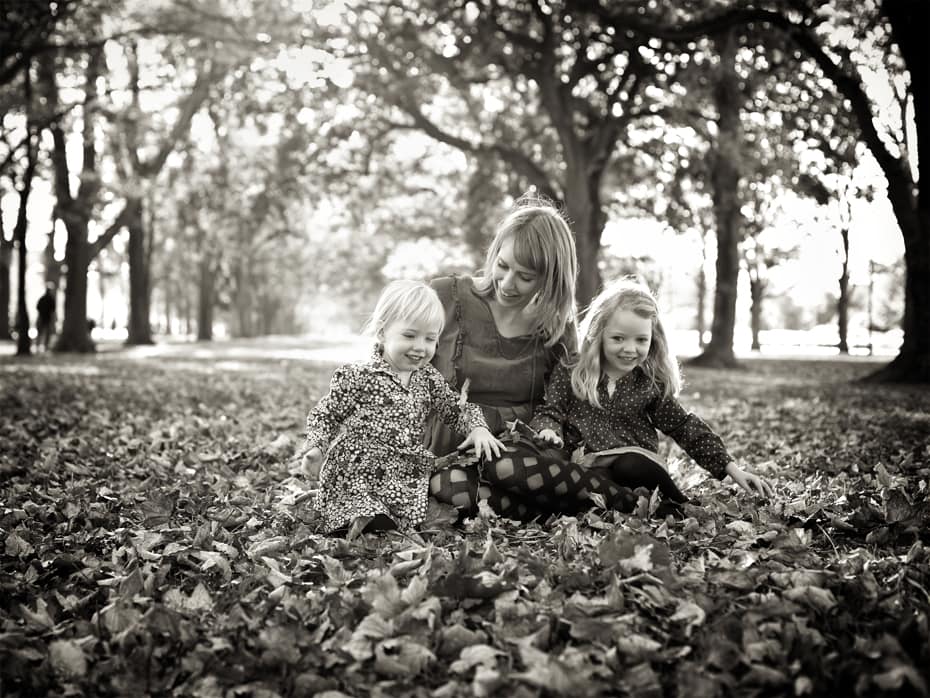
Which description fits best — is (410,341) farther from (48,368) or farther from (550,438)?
(48,368)

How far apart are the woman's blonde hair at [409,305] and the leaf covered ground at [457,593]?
2.99 feet

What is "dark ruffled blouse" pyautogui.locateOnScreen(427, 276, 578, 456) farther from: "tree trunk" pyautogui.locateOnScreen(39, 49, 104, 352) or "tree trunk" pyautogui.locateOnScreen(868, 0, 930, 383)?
"tree trunk" pyautogui.locateOnScreen(39, 49, 104, 352)

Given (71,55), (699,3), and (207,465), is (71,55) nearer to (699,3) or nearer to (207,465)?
(699,3)

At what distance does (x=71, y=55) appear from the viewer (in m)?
15.8

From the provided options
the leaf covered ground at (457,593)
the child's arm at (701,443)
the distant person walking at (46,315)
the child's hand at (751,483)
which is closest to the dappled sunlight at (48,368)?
the distant person walking at (46,315)

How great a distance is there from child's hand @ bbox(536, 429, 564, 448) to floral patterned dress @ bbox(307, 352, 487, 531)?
0.66 meters

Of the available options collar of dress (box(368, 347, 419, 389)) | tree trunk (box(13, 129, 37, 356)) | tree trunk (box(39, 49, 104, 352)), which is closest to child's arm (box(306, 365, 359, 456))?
collar of dress (box(368, 347, 419, 389))

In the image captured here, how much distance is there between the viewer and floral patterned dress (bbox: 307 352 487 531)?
343 cm

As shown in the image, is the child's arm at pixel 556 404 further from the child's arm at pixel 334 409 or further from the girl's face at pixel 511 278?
the child's arm at pixel 334 409

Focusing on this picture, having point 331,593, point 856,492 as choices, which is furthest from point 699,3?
point 331,593

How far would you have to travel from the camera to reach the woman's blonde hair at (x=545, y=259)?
3.90 metres

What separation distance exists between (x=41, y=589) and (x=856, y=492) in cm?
370

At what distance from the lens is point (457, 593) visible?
8.24ft

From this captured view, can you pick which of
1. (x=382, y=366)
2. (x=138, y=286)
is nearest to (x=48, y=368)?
(x=382, y=366)
